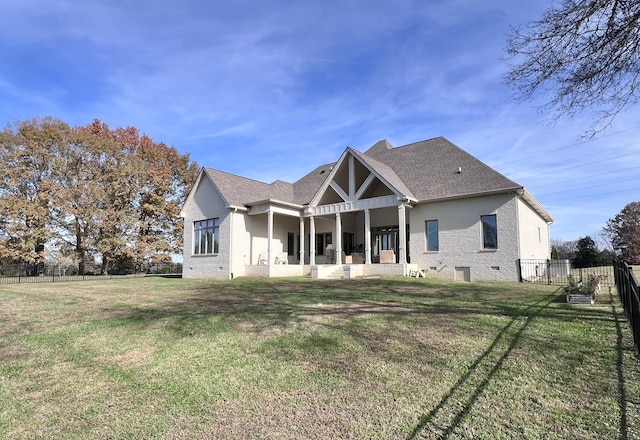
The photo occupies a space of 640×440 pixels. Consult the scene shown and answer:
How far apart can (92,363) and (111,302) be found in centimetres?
584

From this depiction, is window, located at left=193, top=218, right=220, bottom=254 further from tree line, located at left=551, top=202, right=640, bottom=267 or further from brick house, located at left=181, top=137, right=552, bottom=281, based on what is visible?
tree line, located at left=551, top=202, right=640, bottom=267

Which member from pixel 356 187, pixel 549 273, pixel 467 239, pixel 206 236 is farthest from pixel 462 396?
pixel 206 236

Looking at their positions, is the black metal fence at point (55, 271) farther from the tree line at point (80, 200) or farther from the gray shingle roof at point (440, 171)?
the gray shingle roof at point (440, 171)

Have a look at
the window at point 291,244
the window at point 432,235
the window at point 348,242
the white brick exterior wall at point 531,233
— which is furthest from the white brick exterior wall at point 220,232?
the white brick exterior wall at point 531,233

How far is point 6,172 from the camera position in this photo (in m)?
29.1

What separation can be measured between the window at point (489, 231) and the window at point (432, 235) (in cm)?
220

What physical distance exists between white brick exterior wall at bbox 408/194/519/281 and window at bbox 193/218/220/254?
11584 millimetres

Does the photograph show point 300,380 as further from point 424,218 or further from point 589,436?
point 424,218

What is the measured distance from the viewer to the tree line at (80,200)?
29.5 meters

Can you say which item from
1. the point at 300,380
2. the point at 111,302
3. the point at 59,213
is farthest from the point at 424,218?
the point at 59,213

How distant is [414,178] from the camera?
2069 centimetres

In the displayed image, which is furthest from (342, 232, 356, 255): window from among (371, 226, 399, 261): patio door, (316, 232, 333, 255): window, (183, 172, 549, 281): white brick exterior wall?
(371, 226, 399, 261): patio door

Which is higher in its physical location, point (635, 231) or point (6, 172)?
point (6, 172)

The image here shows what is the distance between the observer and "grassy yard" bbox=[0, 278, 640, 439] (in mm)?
3361
